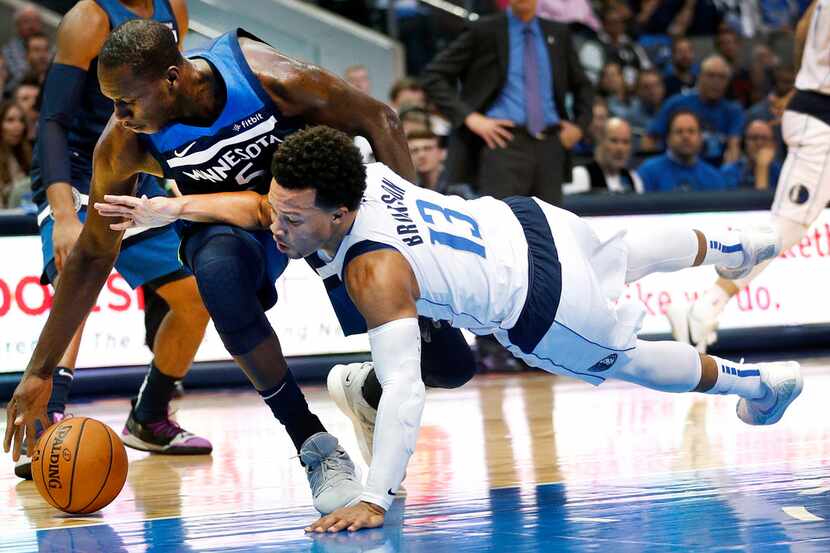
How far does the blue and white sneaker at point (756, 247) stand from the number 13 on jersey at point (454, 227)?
3.94ft

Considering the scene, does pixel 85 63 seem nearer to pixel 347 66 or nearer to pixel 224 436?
pixel 224 436

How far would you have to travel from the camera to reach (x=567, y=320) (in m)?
3.98

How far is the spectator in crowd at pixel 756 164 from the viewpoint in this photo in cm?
948

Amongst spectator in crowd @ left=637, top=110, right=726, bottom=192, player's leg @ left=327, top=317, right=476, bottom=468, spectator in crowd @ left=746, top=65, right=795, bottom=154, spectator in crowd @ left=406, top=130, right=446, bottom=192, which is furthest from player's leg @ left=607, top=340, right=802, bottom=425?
spectator in crowd @ left=746, top=65, right=795, bottom=154

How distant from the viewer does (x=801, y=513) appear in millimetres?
3635

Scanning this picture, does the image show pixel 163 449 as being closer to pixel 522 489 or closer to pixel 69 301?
pixel 69 301

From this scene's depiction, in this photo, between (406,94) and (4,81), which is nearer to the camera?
(406,94)

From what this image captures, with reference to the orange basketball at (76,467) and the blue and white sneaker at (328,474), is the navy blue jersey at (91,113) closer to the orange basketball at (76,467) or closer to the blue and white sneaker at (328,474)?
the orange basketball at (76,467)

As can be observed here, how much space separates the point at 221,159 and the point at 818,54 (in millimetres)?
3792

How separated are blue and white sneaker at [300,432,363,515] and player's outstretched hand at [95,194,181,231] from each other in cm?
82

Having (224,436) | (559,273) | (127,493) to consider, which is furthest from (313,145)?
(224,436)

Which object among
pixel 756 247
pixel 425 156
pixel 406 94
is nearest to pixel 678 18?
pixel 406 94

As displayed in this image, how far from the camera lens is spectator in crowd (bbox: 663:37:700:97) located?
12109mm

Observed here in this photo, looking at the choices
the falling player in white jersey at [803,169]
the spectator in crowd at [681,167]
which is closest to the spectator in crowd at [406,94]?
the spectator in crowd at [681,167]
